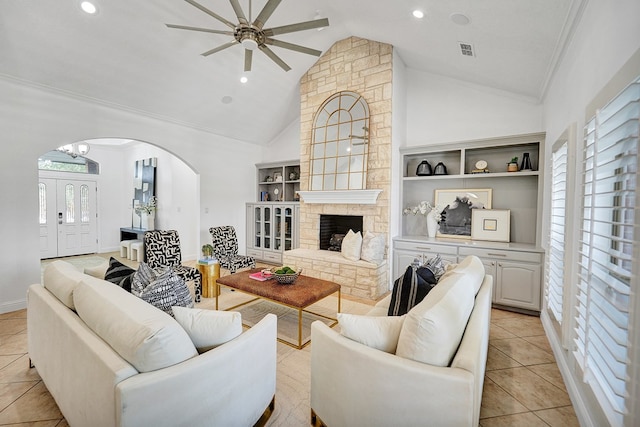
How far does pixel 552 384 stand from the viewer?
2.28 metres

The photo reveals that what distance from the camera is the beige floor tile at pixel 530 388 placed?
2.07 metres

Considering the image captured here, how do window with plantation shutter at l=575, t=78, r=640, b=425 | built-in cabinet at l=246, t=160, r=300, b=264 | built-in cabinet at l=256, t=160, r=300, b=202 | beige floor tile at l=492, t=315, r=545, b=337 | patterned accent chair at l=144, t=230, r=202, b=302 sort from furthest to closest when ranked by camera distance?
built-in cabinet at l=256, t=160, r=300, b=202 < built-in cabinet at l=246, t=160, r=300, b=264 < patterned accent chair at l=144, t=230, r=202, b=302 < beige floor tile at l=492, t=315, r=545, b=337 < window with plantation shutter at l=575, t=78, r=640, b=425

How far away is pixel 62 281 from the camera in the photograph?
1996mm

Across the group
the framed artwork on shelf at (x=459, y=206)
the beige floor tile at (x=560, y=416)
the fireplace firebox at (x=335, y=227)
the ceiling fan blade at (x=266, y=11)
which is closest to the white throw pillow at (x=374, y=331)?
the beige floor tile at (x=560, y=416)

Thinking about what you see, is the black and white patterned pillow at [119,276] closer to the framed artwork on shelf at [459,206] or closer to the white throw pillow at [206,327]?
the white throw pillow at [206,327]

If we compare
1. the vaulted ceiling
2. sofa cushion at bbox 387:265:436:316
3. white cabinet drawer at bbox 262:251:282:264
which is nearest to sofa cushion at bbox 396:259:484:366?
sofa cushion at bbox 387:265:436:316

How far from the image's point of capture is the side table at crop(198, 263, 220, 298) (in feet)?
12.9

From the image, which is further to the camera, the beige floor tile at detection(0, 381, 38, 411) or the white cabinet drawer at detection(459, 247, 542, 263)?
the white cabinet drawer at detection(459, 247, 542, 263)

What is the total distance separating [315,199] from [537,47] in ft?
11.2

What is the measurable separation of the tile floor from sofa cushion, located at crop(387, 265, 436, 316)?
84cm

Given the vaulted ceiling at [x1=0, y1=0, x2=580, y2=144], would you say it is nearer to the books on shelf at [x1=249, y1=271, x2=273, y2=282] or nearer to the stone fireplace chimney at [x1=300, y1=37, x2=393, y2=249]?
the stone fireplace chimney at [x1=300, y1=37, x2=393, y2=249]

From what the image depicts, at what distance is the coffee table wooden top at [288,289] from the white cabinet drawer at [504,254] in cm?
197

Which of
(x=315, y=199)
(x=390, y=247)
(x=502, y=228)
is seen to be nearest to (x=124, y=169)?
(x=315, y=199)

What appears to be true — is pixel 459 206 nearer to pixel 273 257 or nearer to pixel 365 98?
pixel 365 98
